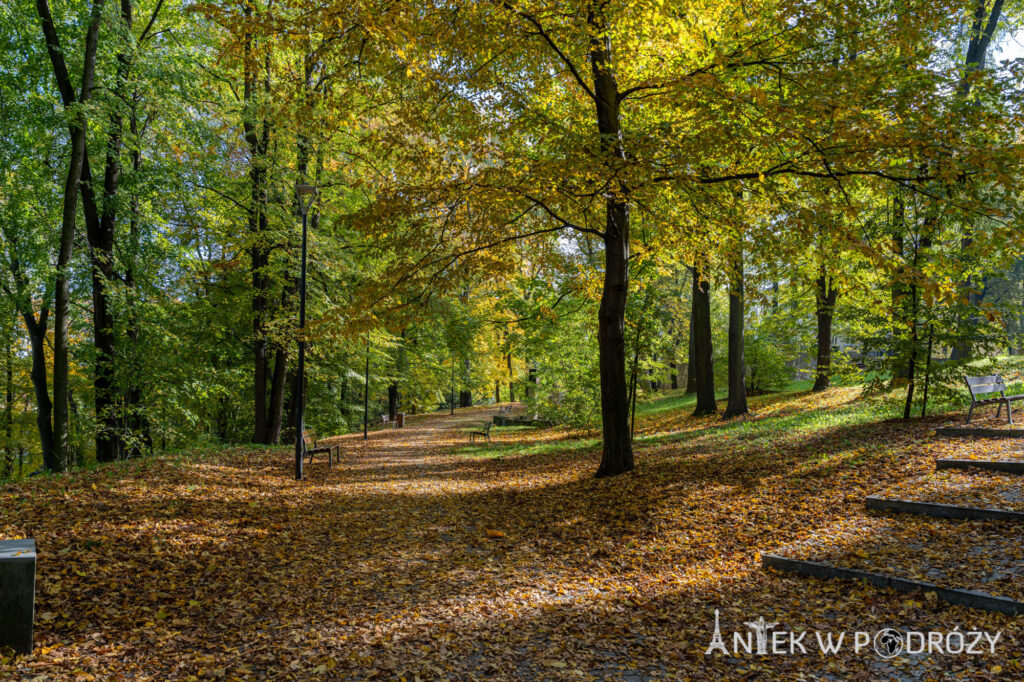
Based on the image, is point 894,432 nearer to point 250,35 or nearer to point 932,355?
point 932,355

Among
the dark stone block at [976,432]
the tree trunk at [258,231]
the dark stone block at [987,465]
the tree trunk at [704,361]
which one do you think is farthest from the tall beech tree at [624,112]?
the tree trunk at [704,361]

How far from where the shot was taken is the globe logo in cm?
343

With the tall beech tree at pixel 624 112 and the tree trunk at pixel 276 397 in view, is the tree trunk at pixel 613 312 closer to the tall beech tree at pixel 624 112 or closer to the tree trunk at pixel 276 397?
the tall beech tree at pixel 624 112

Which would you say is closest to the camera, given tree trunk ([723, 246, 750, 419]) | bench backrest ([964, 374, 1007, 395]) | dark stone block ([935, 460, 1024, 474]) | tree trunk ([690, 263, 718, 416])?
dark stone block ([935, 460, 1024, 474])

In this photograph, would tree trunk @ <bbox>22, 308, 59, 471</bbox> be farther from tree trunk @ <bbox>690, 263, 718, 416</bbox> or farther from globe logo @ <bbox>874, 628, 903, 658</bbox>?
tree trunk @ <bbox>690, 263, 718, 416</bbox>

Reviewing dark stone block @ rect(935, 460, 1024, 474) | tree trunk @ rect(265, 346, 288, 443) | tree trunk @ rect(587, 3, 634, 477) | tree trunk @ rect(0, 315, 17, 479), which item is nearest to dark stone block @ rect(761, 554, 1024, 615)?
dark stone block @ rect(935, 460, 1024, 474)

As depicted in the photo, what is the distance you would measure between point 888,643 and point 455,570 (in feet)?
12.4

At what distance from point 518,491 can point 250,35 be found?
25.6ft

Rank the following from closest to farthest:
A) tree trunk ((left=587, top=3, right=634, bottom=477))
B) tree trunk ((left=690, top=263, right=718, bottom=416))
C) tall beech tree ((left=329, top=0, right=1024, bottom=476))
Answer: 1. tall beech tree ((left=329, top=0, right=1024, bottom=476))
2. tree trunk ((left=587, top=3, right=634, bottom=477))
3. tree trunk ((left=690, top=263, right=718, bottom=416))

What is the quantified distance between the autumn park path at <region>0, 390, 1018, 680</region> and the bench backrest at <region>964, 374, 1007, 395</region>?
3.28 ft

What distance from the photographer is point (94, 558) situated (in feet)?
16.3

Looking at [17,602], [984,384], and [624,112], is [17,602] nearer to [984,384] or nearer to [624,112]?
[624,112]

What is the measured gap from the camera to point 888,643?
3529mm

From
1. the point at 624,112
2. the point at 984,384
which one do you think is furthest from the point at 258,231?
the point at 984,384
